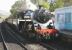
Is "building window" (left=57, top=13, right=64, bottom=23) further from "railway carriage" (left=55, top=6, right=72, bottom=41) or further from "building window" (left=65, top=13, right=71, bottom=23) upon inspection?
"building window" (left=65, top=13, right=71, bottom=23)

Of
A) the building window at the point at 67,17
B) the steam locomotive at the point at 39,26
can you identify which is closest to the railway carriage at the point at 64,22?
the building window at the point at 67,17

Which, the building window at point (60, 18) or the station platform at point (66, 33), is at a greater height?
the building window at point (60, 18)

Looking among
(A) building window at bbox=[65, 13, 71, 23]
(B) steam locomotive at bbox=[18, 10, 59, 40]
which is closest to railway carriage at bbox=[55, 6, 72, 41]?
(A) building window at bbox=[65, 13, 71, 23]

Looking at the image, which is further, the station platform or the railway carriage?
the railway carriage

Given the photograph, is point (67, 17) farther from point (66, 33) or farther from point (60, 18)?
point (66, 33)

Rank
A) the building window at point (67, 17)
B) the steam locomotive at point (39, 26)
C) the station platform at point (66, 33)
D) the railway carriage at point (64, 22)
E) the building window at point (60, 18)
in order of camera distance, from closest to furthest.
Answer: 1. the station platform at point (66, 33)
2. the railway carriage at point (64, 22)
3. the building window at point (67, 17)
4. the steam locomotive at point (39, 26)
5. the building window at point (60, 18)

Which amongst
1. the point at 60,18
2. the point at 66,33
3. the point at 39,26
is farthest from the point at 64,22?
the point at 39,26

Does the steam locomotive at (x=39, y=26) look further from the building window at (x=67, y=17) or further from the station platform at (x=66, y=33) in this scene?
the building window at (x=67, y=17)

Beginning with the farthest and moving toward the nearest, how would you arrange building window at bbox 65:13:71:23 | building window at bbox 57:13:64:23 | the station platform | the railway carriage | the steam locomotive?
1. building window at bbox 57:13:64:23
2. the steam locomotive
3. building window at bbox 65:13:71:23
4. the railway carriage
5. the station platform

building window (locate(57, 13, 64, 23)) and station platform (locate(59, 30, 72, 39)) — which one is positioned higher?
building window (locate(57, 13, 64, 23))

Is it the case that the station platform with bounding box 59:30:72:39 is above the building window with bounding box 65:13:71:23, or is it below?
below

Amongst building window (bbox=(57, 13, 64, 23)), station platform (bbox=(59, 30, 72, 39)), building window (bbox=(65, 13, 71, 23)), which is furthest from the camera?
building window (bbox=(57, 13, 64, 23))

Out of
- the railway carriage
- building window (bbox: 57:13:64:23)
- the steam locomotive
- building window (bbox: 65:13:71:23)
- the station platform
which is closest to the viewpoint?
the station platform

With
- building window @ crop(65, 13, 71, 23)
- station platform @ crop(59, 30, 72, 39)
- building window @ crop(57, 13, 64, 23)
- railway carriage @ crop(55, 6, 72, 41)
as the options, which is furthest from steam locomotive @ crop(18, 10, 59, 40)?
building window @ crop(65, 13, 71, 23)
